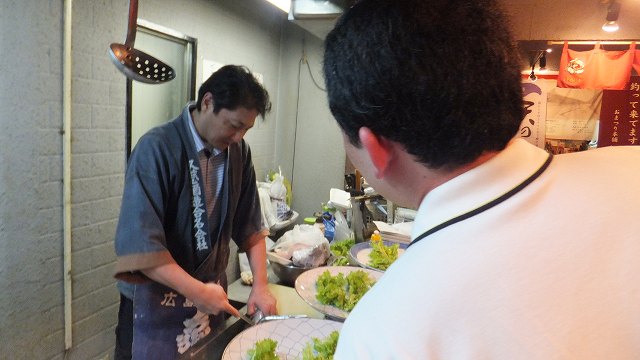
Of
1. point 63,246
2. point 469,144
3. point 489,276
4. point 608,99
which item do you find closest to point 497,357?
point 489,276

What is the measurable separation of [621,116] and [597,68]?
2.08 feet

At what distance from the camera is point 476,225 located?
1.75 feet

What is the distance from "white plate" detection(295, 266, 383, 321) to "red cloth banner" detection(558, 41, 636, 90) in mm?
3640

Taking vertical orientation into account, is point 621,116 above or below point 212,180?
above

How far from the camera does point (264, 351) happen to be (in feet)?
4.10

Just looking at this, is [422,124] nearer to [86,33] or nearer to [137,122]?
[86,33]

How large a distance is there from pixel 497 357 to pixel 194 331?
1.66 meters

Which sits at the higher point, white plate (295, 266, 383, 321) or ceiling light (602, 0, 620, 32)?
ceiling light (602, 0, 620, 32)

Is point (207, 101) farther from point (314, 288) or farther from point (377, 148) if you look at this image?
point (377, 148)

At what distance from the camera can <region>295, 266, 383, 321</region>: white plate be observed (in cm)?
159

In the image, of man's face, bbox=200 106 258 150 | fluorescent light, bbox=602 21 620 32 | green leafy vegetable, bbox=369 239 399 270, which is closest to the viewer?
man's face, bbox=200 106 258 150

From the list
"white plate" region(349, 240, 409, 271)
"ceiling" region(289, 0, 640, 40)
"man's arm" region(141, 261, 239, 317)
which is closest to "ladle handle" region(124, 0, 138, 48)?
"man's arm" region(141, 261, 239, 317)

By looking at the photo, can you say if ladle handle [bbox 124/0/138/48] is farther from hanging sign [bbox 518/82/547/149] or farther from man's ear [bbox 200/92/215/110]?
hanging sign [bbox 518/82/547/149]

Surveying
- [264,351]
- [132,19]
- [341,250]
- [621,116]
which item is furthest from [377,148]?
[621,116]
